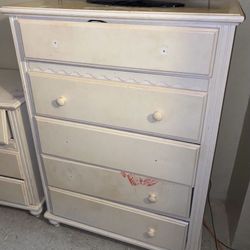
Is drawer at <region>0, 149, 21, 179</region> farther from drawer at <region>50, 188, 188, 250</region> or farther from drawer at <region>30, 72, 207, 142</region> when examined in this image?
drawer at <region>30, 72, 207, 142</region>

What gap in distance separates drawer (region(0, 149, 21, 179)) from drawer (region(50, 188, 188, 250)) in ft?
0.68

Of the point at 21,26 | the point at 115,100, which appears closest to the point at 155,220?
the point at 115,100

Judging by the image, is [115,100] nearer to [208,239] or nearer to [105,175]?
[105,175]

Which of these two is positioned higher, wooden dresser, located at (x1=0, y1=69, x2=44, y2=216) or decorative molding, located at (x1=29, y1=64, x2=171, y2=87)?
decorative molding, located at (x1=29, y1=64, x2=171, y2=87)

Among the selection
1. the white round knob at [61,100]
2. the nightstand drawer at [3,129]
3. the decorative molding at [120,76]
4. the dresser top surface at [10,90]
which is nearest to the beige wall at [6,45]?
the dresser top surface at [10,90]

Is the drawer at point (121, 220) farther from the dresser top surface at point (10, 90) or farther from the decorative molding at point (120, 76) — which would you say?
the decorative molding at point (120, 76)

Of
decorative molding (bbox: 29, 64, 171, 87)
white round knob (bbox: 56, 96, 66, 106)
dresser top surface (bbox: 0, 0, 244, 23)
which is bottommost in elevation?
white round knob (bbox: 56, 96, 66, 106)

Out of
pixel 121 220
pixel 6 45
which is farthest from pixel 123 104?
pixel 6 45

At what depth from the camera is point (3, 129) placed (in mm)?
1257

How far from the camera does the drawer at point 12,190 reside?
56.8 inches

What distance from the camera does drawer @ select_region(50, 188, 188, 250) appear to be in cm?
120

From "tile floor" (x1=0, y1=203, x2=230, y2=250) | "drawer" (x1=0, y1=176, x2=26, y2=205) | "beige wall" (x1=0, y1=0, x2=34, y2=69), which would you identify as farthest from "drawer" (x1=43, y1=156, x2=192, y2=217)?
"beige wall" (x1=0, y1=0, x2=34, y2=69)

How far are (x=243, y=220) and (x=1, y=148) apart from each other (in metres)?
1.20

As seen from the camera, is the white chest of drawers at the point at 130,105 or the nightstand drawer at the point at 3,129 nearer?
the white chest of drawers at the point at 130,105
